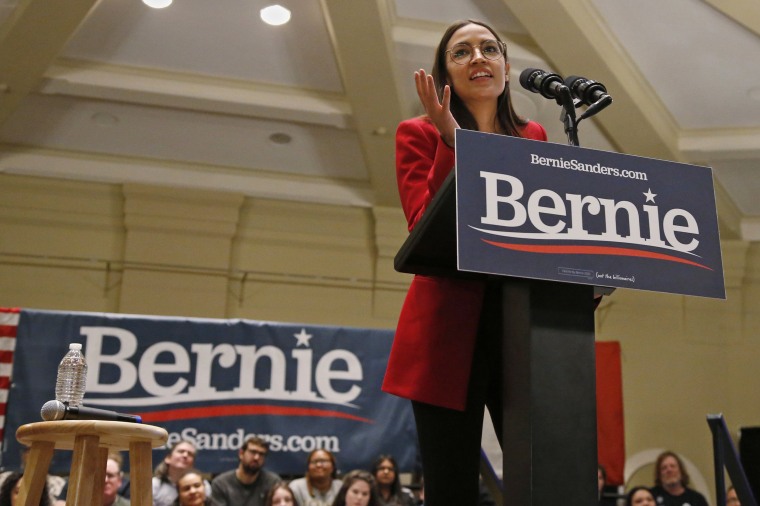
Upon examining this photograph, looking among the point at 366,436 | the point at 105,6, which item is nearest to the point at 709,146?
the point at 366,436

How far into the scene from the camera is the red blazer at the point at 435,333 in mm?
1284

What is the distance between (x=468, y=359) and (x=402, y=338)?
12cm

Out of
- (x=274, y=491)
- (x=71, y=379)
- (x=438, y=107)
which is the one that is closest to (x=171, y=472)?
(x=274, y=491)

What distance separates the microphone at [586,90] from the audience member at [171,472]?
3973 millimetres

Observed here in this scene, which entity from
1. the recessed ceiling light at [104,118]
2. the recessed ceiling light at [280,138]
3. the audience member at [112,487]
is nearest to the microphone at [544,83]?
the audience member at [112,487]

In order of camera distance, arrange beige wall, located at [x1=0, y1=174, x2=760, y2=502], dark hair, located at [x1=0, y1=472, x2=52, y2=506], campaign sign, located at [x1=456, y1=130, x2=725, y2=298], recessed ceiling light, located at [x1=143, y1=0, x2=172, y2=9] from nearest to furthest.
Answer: campaign sign, located at [x1=456, y1=130, x2=725, y2=298], dark hair, located at [x1=0, y1=472, x2=52, y2=506], recessed ceiling light, located at [x1=143, y1=0, x2=172, y2=9], beige wall, located at [x1=0, y1=174, x2=760, y2=502]

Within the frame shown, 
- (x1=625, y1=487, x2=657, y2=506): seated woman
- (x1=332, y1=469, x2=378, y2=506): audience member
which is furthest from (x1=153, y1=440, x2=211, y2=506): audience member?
(x1=625, y1=487, x2=657, y2=506): seated woman

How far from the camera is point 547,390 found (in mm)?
1090

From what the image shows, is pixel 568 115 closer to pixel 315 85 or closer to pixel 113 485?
pixel 113 485

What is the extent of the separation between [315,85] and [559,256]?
5658mm

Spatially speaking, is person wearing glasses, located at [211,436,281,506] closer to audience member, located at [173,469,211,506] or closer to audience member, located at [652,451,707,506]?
audience member, located at [173,469,211,506]

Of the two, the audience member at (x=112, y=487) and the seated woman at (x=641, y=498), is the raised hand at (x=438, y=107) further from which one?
the seated woman at (x=641, y=498)

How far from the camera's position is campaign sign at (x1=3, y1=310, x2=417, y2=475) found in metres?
5.09

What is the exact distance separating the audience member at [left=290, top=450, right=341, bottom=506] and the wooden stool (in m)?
3.23
